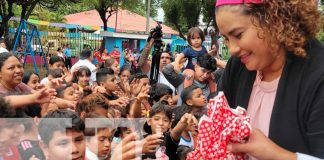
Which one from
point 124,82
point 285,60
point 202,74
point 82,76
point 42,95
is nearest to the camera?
point 285,60

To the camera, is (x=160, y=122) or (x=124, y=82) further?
(x=124, y=82)

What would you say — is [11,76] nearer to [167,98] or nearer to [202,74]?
[167,98]

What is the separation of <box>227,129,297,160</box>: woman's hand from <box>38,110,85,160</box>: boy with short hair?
1296 mm

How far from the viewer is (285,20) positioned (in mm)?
1439

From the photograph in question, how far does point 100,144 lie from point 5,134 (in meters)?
0.59

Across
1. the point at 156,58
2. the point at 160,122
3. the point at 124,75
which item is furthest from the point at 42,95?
the point at 124,75

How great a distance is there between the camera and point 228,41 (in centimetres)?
152

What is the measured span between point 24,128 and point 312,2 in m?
2.06

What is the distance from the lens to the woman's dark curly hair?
1426 mm

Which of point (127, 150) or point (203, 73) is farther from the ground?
point (127, 150)

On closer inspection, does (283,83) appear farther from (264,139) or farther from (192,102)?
(192,102)

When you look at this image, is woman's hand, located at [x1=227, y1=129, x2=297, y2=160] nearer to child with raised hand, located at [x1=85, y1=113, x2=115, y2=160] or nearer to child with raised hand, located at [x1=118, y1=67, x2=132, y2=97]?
child with raised hand, located at [x1=85, y1=113, x2=115, y2=160]

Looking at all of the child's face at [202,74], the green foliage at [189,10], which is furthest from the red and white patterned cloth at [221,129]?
the green foliage at [189,10]

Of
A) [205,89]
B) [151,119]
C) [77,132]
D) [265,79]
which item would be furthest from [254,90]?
[205,89]
